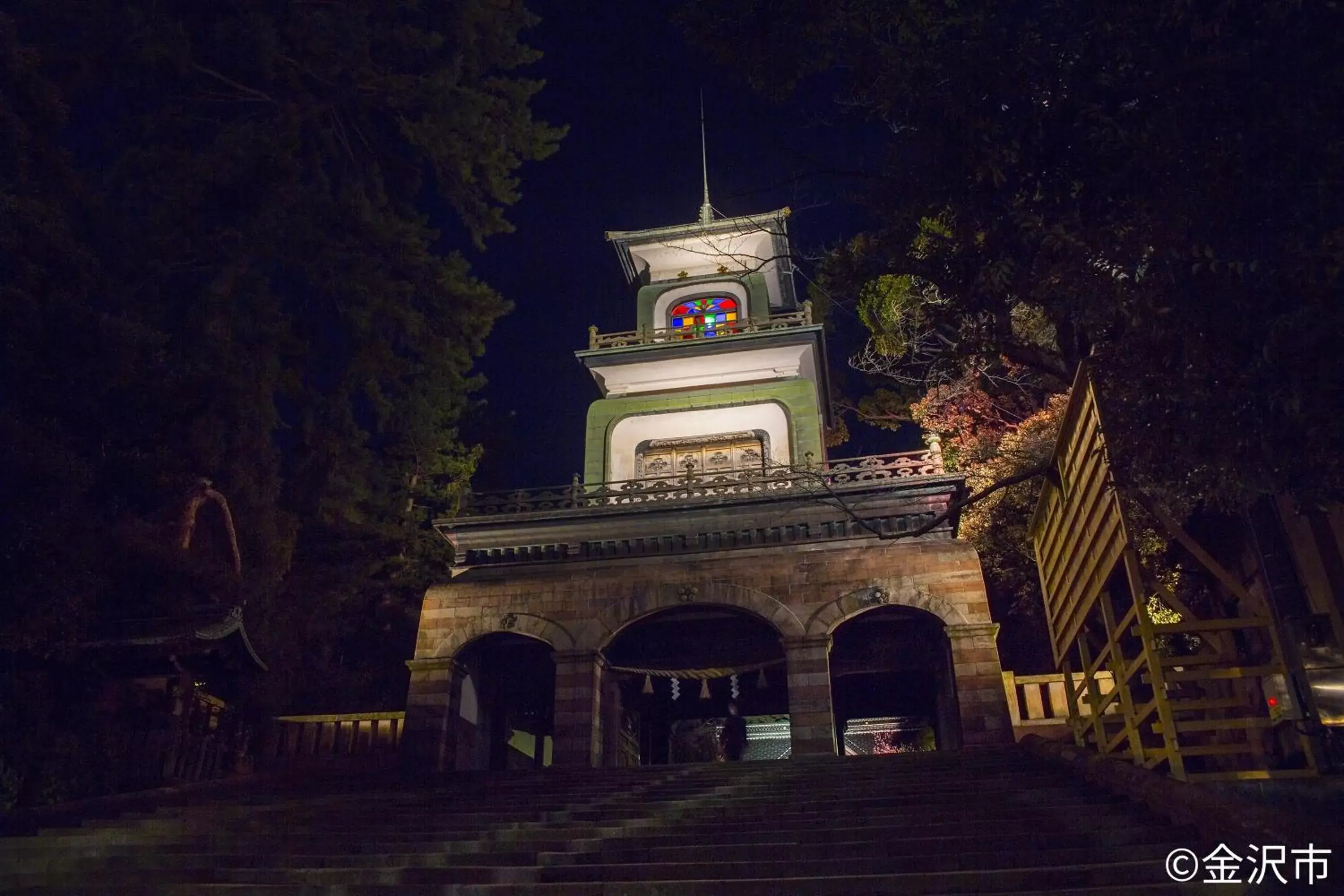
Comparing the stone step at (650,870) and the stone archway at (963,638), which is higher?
the stone archway at (963,638)

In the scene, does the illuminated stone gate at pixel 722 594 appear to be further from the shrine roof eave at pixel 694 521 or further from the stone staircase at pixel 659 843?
the stone staircase at pixel 659 843

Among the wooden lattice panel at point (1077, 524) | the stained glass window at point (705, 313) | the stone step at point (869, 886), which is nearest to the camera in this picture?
the stone step at point (869, 886)

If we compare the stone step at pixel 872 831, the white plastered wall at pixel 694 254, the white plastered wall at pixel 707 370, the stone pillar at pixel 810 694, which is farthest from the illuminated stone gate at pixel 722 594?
the stone step at pixel 872 831

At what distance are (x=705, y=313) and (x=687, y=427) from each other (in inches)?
166

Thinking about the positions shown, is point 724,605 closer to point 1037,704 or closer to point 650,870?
point 1037,704

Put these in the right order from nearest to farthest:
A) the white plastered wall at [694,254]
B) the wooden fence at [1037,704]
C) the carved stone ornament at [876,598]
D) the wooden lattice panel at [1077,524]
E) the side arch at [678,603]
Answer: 1. the wooden lattice panel at [1077,524]
2. the wooden fence at [1037,704]
3. the carved stone ornament at [876,598]
4. the side arch at [678,603]
5. the white plastered wall at [694,254]

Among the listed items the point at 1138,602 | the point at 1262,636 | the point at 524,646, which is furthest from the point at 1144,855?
the point at 524,646

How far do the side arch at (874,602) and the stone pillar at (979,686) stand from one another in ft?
1.94

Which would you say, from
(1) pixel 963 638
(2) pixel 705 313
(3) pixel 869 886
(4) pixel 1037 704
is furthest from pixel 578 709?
(2) pixel 705 313

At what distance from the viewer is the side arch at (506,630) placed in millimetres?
16500

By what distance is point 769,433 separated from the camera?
21.0 m

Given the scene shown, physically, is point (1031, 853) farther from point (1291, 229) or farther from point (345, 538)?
point (345, 538)

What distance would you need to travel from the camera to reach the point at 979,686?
14453mm

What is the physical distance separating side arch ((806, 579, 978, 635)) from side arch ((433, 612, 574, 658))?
484 centimetres
